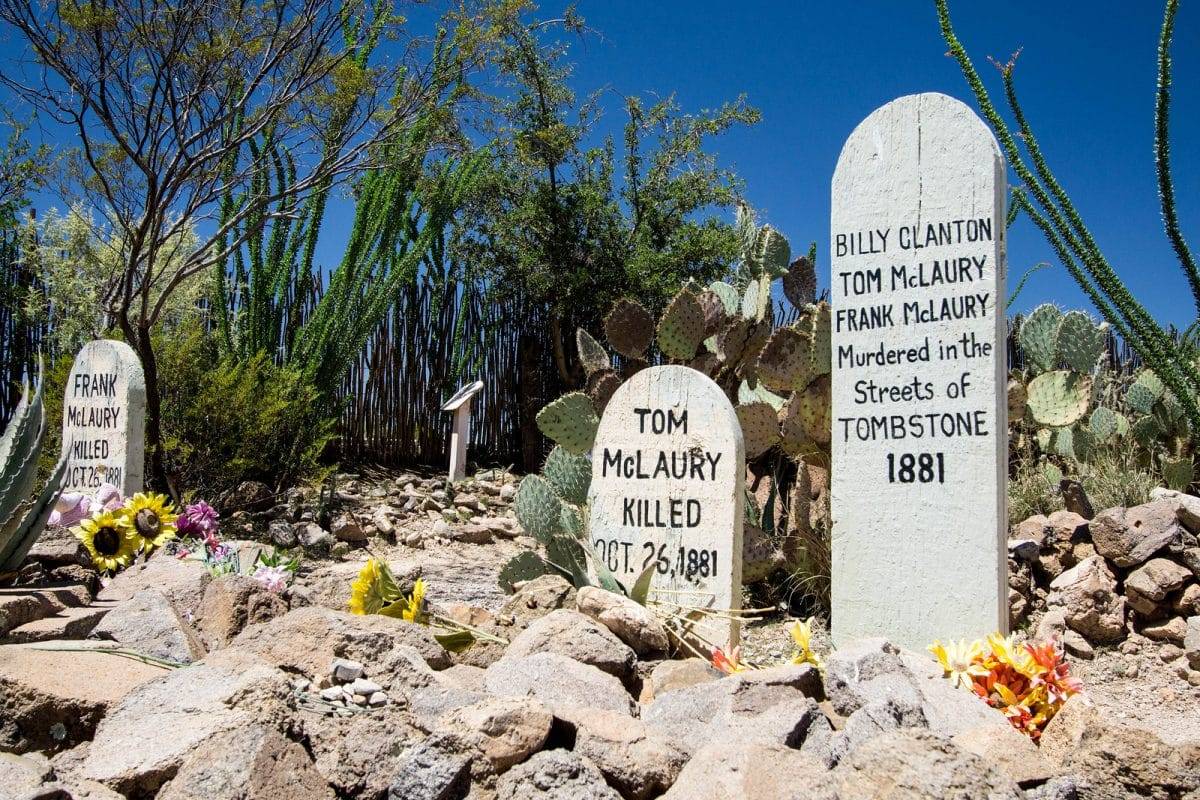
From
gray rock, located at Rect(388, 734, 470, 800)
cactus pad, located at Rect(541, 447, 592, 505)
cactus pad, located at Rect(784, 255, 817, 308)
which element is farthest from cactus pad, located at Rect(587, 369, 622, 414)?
gray rock, located at Rect(388, 734, 470, 800)

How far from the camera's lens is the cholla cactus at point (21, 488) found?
127 inches

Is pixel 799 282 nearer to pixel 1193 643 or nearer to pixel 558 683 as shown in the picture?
pixel 1193 643

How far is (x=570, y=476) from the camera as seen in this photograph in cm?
466

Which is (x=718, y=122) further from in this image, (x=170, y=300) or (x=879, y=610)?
(x=879, y=610)

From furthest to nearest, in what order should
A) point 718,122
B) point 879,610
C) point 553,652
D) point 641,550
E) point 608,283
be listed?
1. point 718,122
2. point 608,283
3. point 641,550
4. point 879,610
5. point 553,652

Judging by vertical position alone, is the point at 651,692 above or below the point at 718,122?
below

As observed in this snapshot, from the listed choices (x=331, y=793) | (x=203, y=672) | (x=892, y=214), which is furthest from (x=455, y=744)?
(x=892, y=214)

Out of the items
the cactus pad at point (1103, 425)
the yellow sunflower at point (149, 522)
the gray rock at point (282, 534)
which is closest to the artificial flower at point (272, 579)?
the yellow sunflower at point (149, 522)

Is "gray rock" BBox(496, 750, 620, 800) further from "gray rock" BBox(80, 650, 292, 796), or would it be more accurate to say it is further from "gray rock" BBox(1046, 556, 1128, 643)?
"gray rock" BBox(1046, 556, 1128, 643)

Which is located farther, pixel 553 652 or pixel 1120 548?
pixel 1120 548

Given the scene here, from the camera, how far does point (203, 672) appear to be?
2.22 m

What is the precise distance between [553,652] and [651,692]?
28cm

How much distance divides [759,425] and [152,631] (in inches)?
121

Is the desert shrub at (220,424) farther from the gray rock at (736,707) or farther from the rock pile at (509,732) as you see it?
the gray rock at (736,707)
